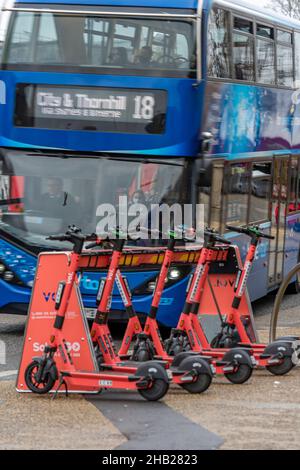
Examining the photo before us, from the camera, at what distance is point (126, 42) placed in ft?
45.0

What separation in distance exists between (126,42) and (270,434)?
7.07 m

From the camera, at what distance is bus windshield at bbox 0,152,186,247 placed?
528 inches

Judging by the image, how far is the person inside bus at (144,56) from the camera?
13.6 meters

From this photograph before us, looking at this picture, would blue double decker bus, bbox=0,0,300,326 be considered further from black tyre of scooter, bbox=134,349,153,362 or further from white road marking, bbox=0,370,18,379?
black tyre of scooter, bbox=134,349,153,362

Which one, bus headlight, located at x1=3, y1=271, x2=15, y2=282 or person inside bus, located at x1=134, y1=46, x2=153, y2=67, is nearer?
person inside bus, located at x1=134, y1=46, x2=153, y2=67

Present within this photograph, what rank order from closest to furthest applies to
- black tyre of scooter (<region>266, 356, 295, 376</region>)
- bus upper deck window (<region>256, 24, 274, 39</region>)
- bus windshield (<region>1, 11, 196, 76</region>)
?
black tyre of scooter (<region>266, 356, 295, 376</region>)
bus windshield (<region>1, 11, 196, 76</region>)
bus upper deck window (<region>256, 24, 274, 39</region>)

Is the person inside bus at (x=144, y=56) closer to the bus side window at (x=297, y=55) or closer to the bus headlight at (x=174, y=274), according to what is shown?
the bus headlight at (x=174, y=274)

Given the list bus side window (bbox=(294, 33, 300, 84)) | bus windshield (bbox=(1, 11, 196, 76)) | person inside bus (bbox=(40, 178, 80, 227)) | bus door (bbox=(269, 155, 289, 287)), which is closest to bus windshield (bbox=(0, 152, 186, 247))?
person inside bus (bbox=(40, 178, 80, 227))

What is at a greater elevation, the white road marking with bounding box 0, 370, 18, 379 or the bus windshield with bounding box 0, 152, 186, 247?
the bus windshield with bounding box 0, 152, 186, 247

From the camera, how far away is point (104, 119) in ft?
44.8

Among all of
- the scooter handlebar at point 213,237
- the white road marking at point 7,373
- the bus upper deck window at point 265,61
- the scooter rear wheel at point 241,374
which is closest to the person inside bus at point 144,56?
the bus upper deck window at point 265,61

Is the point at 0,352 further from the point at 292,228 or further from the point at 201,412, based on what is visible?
the point at 292,228

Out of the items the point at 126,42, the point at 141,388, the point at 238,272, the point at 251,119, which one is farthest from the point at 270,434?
the point at 251,119

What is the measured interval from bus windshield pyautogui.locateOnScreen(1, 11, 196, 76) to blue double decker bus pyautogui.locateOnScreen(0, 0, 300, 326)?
1 centimetres
